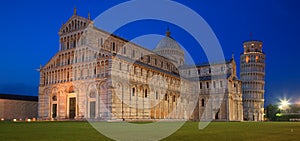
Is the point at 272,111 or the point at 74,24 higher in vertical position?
the point at 74,24

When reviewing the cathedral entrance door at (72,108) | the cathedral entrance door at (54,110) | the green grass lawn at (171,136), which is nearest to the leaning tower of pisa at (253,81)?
the cathedral entrance door at (72,108)

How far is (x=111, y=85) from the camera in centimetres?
4731

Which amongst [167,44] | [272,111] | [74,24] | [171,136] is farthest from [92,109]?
[272,111]

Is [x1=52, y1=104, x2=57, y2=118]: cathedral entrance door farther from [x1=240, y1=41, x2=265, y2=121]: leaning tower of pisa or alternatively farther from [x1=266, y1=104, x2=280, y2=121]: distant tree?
[x1=266, y1=104, x2=280, y2=121]: distant tree

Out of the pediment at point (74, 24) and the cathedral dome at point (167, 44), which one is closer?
the pediment at point (74, 24)

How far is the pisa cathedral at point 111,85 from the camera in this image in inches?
1930

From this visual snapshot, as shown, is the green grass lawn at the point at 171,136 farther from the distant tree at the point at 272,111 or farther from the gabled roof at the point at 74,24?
the distant tree at the point at 272,111

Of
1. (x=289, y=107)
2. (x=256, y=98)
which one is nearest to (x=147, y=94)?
(x=256, y=98)

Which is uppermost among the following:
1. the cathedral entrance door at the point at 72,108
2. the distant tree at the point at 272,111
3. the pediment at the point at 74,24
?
the pediment at the point at 74,24

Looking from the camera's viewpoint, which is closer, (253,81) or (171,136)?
(171,136)

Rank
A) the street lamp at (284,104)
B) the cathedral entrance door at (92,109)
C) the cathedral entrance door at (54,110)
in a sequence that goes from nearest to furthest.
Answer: the cathedral entrance door at (92,109)
the cathedral entrance door at (54,110)
the street lamp at (284,104)

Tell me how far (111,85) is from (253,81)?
192 feet

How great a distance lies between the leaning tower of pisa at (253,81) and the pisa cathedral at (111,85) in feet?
66.2

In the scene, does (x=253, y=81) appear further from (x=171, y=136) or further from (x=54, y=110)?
(x=171, y=136)
